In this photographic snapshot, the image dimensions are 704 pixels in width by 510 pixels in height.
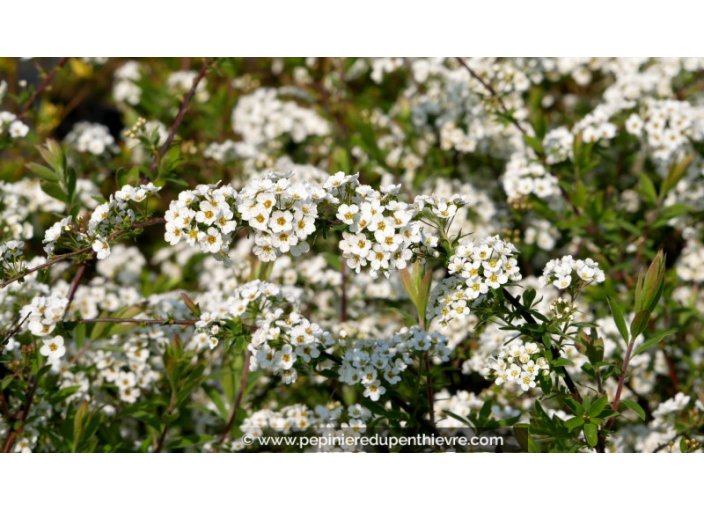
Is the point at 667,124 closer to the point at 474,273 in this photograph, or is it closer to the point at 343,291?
the point at 343,291

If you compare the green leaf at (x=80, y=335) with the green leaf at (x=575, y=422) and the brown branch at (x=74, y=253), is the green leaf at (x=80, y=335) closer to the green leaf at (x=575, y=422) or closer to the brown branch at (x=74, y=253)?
the brown branch at (x=74, y=253)

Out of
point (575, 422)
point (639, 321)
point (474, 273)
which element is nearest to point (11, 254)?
point (474, 273)

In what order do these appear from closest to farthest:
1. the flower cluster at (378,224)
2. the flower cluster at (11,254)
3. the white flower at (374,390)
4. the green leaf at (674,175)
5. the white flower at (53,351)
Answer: the flower cluster at (378,224), the flower cluster at (11,254), the white flower at (374,390), the white flower at (53,351), the green leaf at (674,175)

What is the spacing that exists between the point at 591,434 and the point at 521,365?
1.11 feet

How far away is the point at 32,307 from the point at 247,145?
2.48 metres

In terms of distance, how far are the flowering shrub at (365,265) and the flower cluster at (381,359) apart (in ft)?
0.03

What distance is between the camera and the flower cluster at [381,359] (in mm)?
2646

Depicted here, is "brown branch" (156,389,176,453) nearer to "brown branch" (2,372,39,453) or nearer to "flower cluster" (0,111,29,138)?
"brown branch" (2,372,39,453)

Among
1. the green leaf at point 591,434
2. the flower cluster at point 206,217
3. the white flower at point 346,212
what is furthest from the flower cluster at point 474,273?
the flower cluster at point 206,217

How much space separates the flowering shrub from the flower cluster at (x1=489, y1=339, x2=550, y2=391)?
0.04ft

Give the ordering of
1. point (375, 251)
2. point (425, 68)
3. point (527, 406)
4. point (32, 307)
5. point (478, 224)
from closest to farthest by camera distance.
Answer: point (375, 251) < point (32, 307) < point (527, 406) < point (478, 224) < point (425, 68)

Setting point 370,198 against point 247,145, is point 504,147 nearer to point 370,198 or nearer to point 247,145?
point 247,145

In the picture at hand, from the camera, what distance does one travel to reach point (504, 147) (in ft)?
15.2
